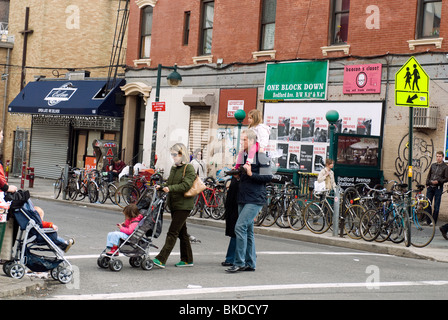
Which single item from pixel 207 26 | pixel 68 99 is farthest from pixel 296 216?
pixel 68 99

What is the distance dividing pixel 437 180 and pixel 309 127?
537cm

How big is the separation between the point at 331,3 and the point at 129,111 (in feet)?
36.4

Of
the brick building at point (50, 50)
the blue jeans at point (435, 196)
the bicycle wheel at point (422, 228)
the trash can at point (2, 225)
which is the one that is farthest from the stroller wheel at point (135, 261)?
the brick building at point (50, 50)

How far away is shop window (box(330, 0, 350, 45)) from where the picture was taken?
21328 mm

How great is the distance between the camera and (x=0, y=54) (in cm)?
4009

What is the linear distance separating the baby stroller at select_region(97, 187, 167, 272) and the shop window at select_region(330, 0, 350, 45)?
511 inches

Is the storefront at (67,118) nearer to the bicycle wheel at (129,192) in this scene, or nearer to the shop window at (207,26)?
the shop window at (207,26)

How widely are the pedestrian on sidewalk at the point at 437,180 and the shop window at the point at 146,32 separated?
48.8 feet

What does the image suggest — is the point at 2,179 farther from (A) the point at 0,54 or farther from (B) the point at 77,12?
(A) the point at 0,54

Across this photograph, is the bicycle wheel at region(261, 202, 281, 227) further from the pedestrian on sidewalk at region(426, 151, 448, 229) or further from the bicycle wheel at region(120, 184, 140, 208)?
the bicycle wheel at region(120, 184, 140, 208)

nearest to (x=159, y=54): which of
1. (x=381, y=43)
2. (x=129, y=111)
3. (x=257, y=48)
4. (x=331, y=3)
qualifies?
(x=129, y=111)

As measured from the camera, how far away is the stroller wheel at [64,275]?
845cm

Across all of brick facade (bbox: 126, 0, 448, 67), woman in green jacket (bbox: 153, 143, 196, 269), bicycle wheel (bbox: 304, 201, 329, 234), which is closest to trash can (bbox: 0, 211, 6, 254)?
woman in green jacket (bbox: 153, 143, 196, 269)

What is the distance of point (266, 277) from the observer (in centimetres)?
958
